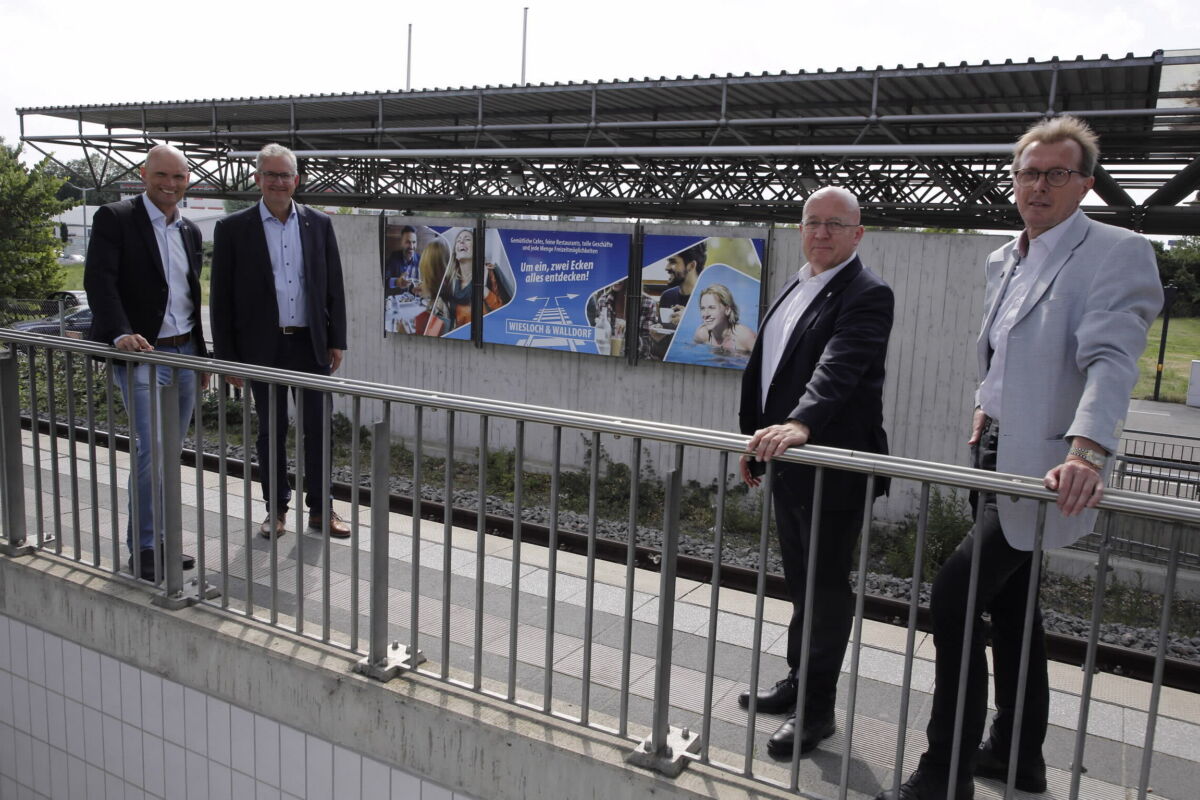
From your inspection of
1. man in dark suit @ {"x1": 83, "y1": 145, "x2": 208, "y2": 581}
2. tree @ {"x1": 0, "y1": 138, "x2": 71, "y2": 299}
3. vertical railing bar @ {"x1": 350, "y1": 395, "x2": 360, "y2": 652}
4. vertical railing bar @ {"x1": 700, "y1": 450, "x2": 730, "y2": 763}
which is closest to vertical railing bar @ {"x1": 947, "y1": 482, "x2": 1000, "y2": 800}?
vertical railing bar @ {"x1": 700, "y1": 450, "x2": 730, "y2": 763}

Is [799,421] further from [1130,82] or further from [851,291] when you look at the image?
[1130,82]

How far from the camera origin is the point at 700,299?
11.0m

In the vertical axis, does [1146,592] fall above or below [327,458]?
below

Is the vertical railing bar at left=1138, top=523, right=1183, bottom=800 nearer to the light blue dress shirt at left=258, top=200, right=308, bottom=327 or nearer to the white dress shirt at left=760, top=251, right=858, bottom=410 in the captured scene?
the white dress shirt at left=760, top=251, right=858, bottom=410

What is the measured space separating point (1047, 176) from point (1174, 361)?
125ft

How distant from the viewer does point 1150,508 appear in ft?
6.29

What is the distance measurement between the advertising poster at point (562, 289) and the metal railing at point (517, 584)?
22.7 ft

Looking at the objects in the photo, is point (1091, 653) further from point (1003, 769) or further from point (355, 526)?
point (355, 526)

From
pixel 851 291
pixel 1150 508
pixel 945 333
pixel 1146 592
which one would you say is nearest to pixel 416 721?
pixel 851 291

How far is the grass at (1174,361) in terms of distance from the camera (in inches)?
1068

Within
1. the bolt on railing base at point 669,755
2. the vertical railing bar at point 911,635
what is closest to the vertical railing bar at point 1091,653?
the vertical railing bar at point 911,635

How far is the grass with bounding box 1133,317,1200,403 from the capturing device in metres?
27.1

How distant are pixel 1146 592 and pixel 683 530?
13.7 feet

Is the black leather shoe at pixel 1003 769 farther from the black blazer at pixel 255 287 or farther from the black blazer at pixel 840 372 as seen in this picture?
the black blazer at pixel 255 287
